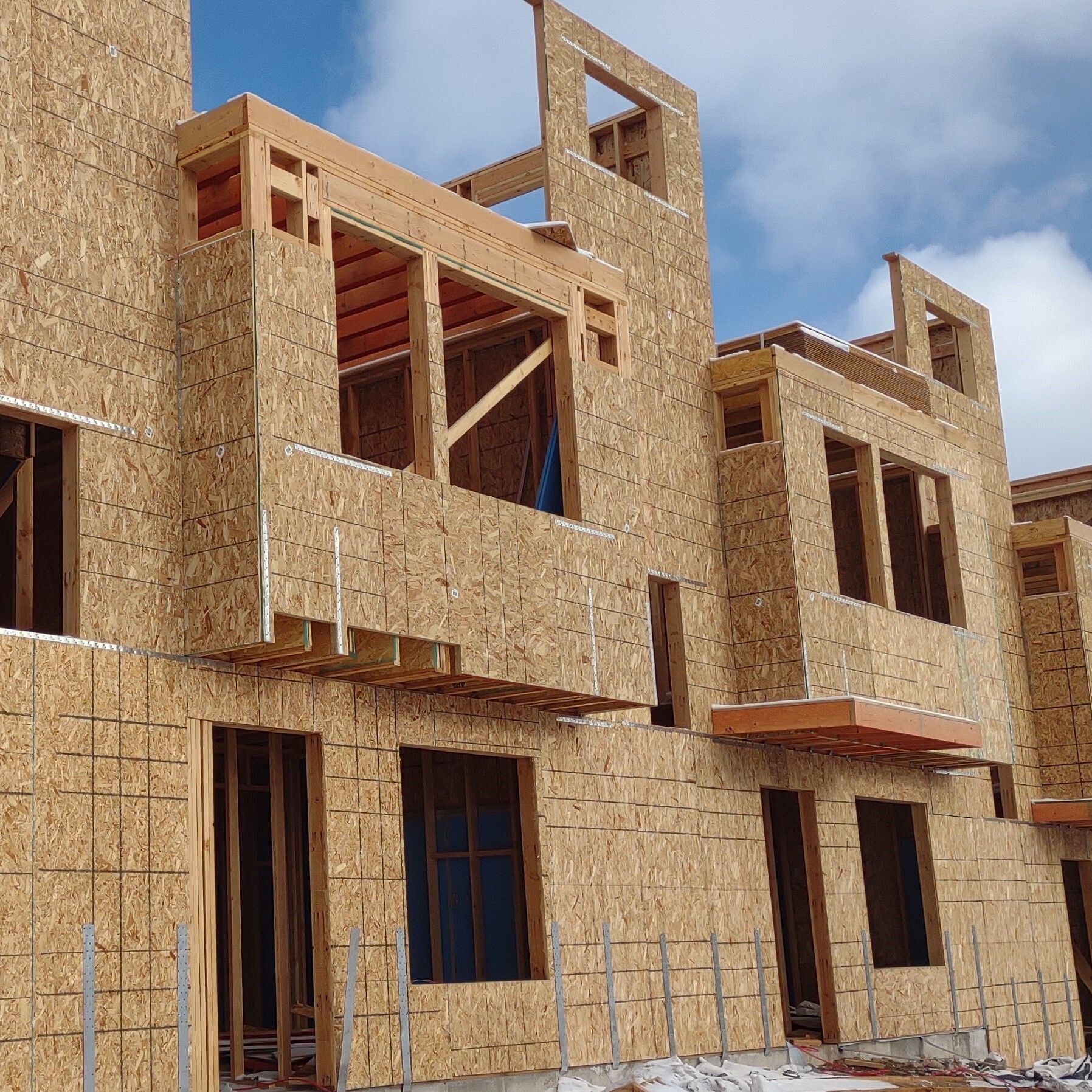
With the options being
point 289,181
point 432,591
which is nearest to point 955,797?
point 432,591

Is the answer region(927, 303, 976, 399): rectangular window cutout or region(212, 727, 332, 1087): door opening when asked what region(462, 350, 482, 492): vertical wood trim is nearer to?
region(212, 727, 332, 1087): door opening

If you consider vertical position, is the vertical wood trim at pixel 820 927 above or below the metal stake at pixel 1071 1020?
above

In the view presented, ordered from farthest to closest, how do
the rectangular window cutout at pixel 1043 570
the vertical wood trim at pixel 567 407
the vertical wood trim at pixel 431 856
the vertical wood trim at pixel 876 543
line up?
the rectangular window cutout at pixel 1043 570 < the vertical wood trim at pixel 876 543 < the vertical wood trim at pixel 431 856 < the vertical wood trim at pixel 567 407

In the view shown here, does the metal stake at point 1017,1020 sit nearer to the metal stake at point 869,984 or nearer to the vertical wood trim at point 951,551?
the metal stake at point 869,984

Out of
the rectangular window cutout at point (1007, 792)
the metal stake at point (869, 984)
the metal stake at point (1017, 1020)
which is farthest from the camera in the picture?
the rectangular window cutout at point (1007, 792)

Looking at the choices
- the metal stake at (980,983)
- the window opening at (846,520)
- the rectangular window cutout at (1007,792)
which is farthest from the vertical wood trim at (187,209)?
the rectangular window cutout at (1007,792)

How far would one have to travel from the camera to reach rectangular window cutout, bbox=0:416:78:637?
497 inches

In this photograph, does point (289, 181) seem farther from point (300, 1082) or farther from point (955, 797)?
point (955, 797)

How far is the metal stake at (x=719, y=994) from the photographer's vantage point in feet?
58.2

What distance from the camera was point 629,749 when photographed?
17.5 metres

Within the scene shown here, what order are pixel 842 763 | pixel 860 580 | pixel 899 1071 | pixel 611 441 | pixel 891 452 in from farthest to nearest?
pixel 860 580, pixel 891 452, pixel 842 763, pixel 899 1071, pixel 611 441

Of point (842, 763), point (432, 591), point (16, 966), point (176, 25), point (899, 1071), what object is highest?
point (176, 25)

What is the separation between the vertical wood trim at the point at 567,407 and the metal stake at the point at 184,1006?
244 inches

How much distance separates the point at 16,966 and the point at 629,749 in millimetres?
7758
